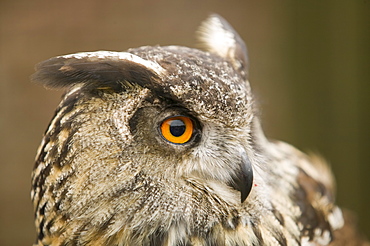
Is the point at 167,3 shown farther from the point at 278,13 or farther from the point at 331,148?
the point at 331,148

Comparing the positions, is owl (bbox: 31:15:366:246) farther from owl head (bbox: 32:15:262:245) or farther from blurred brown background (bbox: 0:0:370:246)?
blurred brown background (bbox: 0:0:370:246)

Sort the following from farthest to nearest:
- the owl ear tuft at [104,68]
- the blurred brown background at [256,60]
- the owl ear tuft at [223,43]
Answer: the blurred brown background at [256,60], the owl ear tuft at [223,43], the owl ear tuft at [104,68]

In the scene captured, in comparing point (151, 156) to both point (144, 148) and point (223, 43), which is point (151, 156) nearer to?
point (144, 148)

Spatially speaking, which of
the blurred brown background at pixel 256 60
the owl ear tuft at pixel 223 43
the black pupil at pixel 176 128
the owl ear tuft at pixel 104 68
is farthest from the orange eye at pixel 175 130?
the blurred brown background at pixel 256 60

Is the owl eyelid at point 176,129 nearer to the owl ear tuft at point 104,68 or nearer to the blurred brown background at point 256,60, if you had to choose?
the owl ear tuft at point 104,68

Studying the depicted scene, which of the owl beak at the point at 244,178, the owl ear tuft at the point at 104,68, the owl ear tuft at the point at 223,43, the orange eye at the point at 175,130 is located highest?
the owl ear tuft at the point at 223,43

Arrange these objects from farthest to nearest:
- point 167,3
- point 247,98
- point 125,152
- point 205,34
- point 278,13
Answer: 1. point 278,13
2. point 167,3
3. point 205,34
4. point 247,98
5. point 125,152

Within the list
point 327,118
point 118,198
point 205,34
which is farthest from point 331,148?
point 118,198
